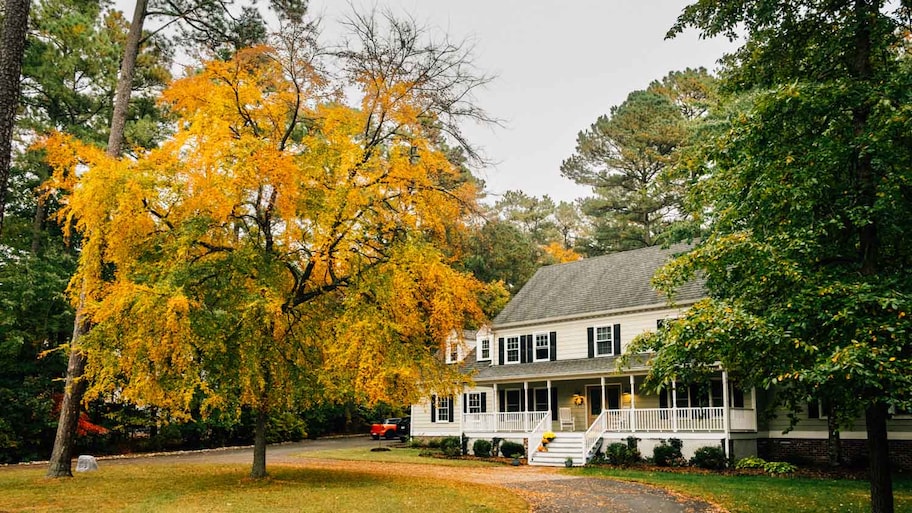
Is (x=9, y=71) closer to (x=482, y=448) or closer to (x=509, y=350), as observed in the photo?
(x=482, y=448)

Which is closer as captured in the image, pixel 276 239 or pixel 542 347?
pixel 276 239

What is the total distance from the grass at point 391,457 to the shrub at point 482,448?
147 centimetres

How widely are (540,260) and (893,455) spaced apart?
33034mm

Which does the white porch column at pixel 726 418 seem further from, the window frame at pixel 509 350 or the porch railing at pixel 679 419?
the window frame at pixel 509 350

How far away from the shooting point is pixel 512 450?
27422mm

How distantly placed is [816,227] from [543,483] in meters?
10.4

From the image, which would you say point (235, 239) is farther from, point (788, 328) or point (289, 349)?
point (788, 328)

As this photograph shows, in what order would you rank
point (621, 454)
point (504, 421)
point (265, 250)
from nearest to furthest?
point (265, 250) → point (621, 454) → point (504, 421)

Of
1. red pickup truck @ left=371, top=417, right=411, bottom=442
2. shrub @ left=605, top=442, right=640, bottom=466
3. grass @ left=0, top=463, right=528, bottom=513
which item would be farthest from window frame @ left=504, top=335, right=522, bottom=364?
grass @ left=0, top=463, right=528, bottom=513

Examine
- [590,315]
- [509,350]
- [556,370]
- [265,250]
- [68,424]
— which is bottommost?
[68,424]

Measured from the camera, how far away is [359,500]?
1416 centimetres

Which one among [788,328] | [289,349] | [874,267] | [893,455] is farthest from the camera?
[893,455]

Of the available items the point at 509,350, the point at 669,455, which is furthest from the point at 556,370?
the point at 669,455

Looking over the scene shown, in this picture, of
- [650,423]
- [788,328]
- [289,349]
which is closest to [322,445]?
[650,423]
